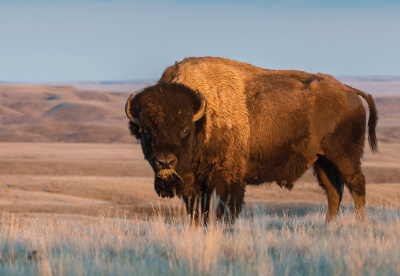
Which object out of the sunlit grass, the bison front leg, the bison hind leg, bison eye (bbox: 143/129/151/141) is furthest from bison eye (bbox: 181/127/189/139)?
the bison hind leg

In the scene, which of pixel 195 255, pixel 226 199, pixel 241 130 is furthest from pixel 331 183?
pixel 195 255

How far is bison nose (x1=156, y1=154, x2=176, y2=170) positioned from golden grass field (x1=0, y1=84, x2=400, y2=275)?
0.53m

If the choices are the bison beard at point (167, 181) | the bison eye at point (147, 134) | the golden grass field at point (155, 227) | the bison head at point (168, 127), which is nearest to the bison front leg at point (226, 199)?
the golden grass field at point (155, 227)

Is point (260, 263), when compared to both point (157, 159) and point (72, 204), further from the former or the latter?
point (72, 204)

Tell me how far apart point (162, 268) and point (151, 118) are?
2.36m

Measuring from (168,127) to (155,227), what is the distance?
3.73 feet

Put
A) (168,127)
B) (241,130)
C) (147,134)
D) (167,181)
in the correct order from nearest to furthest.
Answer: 1. (167,181)
2. (168,127)
3. (147,134)
4. (241,130)

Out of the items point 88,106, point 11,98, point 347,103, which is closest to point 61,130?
point 88,106

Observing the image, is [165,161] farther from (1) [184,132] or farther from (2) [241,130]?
(2) [241,130]

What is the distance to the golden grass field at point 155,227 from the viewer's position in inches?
164

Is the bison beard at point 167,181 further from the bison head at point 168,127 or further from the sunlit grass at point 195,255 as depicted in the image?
the sunlit grass at point 195,255

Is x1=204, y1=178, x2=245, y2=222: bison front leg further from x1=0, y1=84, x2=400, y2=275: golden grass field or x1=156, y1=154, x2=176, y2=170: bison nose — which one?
x1=156, y1=154, x2=176, y2=170: bison nose

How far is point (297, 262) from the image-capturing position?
171 inches

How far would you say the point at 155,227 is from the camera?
6.09m
